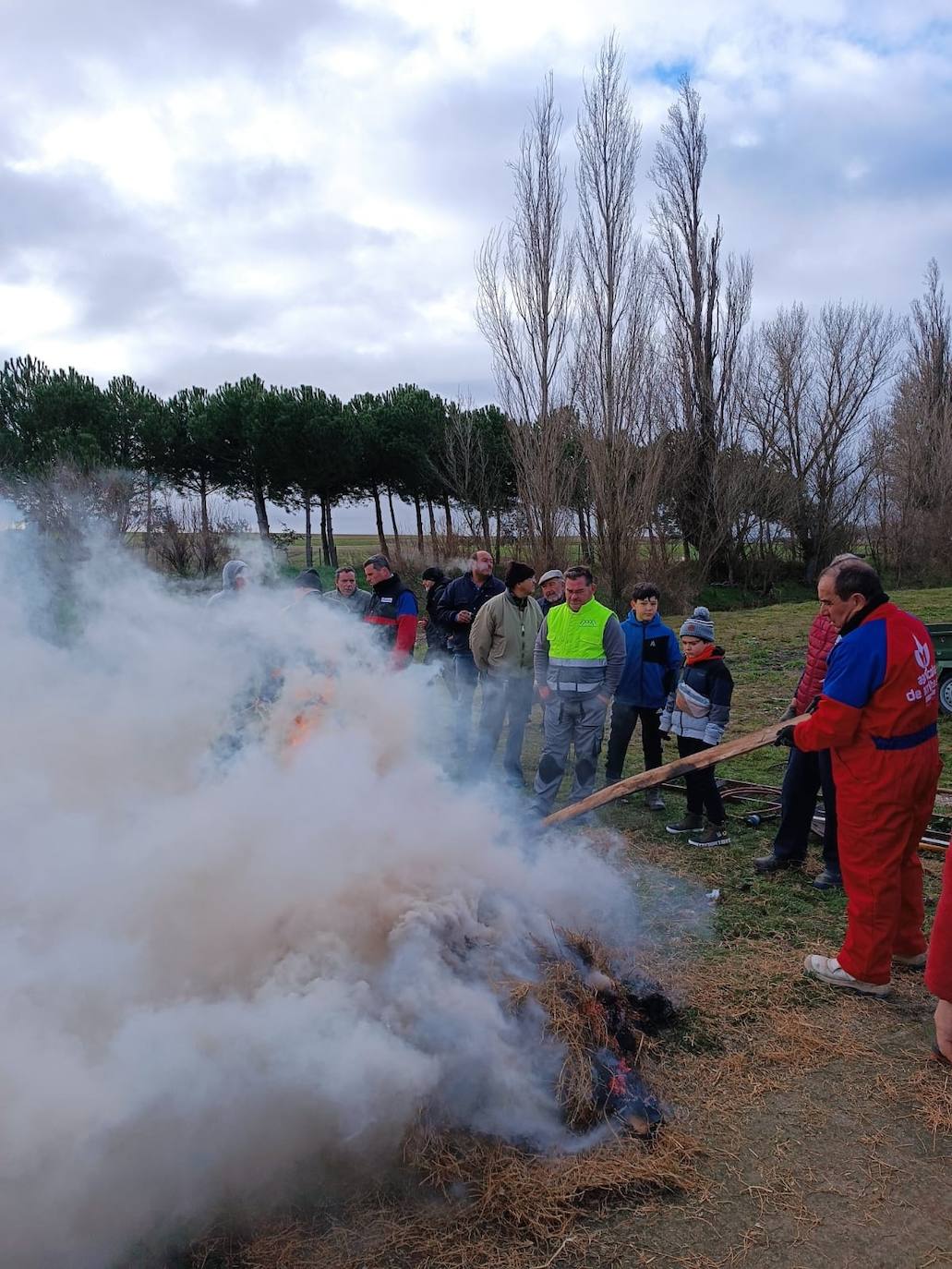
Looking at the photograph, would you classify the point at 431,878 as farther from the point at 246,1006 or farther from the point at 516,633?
the point at 516,633

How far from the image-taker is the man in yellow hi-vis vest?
6.38m

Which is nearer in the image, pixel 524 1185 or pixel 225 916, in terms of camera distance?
pixel 524 1185

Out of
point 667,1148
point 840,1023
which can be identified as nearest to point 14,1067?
point 667,1148

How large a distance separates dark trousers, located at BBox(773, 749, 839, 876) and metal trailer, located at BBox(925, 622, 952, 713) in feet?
17.2

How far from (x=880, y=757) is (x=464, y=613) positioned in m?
4.57

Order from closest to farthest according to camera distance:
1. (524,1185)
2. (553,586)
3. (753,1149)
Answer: (524,1185), (753,1149), (553,586)

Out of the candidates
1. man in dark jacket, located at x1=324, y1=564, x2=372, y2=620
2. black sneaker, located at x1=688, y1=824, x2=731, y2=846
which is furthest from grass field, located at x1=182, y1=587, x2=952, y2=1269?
man in dark jacket, located at x1=324, y1=564, x2=372, y2=620

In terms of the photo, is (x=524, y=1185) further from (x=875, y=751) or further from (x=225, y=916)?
(x=875, y=751)

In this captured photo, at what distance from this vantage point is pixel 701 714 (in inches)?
239

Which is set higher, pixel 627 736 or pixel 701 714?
pixel 701 714

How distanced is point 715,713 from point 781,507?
24705 mm

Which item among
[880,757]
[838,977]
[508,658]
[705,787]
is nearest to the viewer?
[880,757]

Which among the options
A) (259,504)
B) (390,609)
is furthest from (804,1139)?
(259,504)

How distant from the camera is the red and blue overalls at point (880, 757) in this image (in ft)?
12.1
